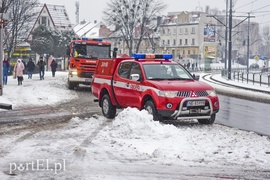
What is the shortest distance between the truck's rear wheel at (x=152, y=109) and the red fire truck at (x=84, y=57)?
12631mm

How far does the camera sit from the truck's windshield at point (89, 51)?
2433 cm

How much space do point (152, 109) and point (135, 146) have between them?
279cm

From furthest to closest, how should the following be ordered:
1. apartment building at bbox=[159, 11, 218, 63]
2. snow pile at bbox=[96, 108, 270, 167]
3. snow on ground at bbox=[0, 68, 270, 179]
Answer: apartment building at bbox=[159, 11, 218, 63]
snow pile at bbox=[96, 108, 270, 167]
snow on ground at bbox=[0, 68, 270, 179]

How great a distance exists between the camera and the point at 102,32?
10569 cm

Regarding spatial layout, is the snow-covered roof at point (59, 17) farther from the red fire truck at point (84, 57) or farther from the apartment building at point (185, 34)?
the red fire truck at point (84, 57)

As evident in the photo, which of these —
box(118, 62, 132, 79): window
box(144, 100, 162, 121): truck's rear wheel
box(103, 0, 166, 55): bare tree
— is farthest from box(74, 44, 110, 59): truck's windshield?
box(103, 0, 166, 55): bare tree

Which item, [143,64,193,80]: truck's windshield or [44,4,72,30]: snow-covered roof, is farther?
[44,4,72,30]: snow-covered roof

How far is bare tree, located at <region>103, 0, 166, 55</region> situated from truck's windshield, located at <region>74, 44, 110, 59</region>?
2669 cm

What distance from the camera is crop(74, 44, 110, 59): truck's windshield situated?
2433cm

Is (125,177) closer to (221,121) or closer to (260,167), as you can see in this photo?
(260,167)

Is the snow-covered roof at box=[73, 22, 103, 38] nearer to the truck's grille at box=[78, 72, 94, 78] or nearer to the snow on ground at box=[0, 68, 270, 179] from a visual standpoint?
the truck's grille at box=[78, 72, 94, 78]

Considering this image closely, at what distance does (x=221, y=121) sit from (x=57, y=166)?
7.32 meters

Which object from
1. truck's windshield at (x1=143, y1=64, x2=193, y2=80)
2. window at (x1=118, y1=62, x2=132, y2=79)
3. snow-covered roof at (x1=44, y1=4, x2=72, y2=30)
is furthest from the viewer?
snow-covered roof at (x1=44, y1=4, x2=72, y2=30)

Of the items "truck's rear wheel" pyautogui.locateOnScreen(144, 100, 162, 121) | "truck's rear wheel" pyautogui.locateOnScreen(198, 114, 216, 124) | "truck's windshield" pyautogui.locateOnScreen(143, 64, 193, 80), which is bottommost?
"truck's rear wheel" pyautogui.locateOnScreen(198, 114, 216, 124)
